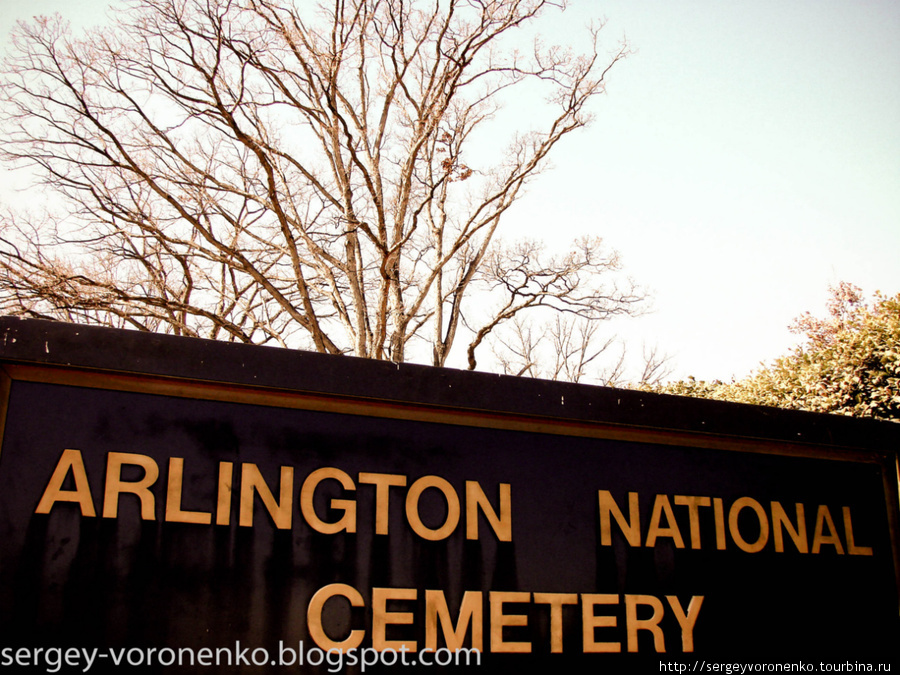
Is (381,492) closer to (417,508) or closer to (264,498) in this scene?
(417,508)

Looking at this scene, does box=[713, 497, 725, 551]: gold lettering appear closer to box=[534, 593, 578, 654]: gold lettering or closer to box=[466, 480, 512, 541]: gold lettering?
box=[534, 593, 578, 654]: gold lettering

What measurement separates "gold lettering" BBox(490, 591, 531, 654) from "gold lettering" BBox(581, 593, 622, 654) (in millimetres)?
234

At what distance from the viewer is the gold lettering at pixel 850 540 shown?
11.2 ft

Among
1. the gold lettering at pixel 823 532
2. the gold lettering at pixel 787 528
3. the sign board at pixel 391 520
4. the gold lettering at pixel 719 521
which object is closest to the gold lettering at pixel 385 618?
the sign board at pixel 391 520

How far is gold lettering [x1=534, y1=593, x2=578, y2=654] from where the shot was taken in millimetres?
2721

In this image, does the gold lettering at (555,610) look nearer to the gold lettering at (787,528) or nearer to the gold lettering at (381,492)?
the gold lettering at (381,492)

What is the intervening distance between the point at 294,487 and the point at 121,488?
0.49 meters

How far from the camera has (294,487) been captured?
2.43 m

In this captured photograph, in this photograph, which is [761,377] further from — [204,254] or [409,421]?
[204,254]

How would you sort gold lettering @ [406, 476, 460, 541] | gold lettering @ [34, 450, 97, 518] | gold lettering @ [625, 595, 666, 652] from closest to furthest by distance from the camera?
1. gold lettering @ [34, 450, 97, 518]
2. gold lettering @ [406, 476, 460, 541]
3. gold lettering @ [625, 595, 666, 652]

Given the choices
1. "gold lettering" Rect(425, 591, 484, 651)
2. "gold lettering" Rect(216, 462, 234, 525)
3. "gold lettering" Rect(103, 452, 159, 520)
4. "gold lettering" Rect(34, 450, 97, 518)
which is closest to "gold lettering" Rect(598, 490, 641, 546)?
"gold lettering" Rect(425, 591, 484, 651)

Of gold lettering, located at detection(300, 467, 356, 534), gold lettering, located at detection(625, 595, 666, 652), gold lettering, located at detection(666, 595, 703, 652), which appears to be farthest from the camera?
gold lettering, located at detection(666, 595, 703, 652)

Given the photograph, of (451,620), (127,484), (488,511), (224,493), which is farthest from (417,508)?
(127,484)

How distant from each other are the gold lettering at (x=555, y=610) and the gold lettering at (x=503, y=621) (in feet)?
0.28
